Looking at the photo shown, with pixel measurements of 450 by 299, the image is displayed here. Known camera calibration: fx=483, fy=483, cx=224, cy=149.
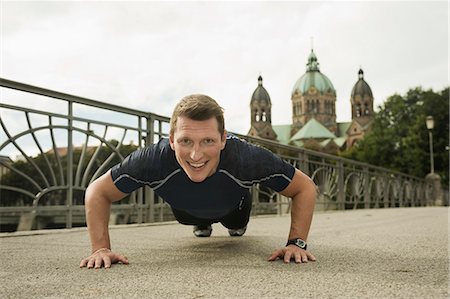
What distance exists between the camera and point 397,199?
15.4 m

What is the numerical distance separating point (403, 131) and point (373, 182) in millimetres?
24644

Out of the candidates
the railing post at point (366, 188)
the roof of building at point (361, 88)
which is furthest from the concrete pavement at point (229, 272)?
the roof of building at point (361, 88)

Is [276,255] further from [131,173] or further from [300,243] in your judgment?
[131,173]

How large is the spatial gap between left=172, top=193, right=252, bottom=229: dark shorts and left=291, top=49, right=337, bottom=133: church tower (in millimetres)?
102089

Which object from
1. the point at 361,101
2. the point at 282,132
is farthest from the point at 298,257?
the point at 361,101

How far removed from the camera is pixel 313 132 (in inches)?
3733

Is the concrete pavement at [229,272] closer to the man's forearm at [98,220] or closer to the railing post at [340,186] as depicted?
the man's forearm at [98,220]

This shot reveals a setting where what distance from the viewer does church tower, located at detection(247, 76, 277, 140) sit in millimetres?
104375

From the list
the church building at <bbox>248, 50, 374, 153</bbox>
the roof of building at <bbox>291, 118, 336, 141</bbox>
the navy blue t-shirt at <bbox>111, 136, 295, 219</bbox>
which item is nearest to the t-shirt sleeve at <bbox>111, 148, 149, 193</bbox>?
the navy blue t-shirt at <bbox>111, 136, 295, 219</bbox>

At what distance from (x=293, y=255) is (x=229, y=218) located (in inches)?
34.6

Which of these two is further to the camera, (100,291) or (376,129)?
(376,129)

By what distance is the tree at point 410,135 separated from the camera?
32.3 m

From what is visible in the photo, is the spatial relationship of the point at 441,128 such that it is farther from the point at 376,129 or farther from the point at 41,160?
the point at 41,160

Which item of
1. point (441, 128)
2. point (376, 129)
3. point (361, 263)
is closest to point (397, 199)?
point (361, 263)
